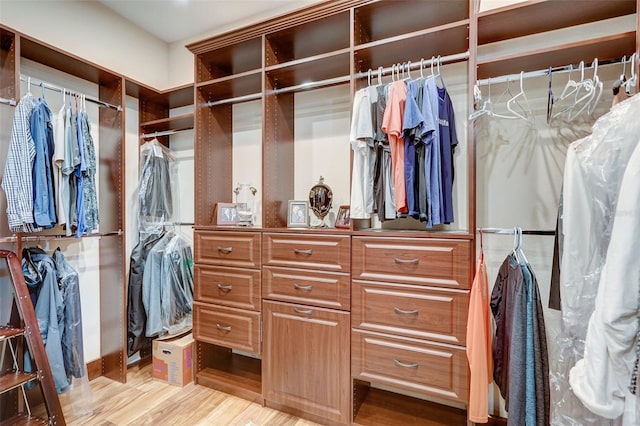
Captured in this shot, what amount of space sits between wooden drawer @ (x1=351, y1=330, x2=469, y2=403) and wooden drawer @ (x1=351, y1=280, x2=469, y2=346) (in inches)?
1.9

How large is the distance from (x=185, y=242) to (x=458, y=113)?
237 cm

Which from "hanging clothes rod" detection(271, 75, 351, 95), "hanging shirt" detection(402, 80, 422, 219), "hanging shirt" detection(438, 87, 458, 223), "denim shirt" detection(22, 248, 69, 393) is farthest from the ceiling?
"denim shirt" detection(22, 248, 69, 393)

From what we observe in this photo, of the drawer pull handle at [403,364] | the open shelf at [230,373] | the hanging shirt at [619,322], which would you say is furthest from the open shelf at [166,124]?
the hanging shirt at [619,322]

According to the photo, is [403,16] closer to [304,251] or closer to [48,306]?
[304,251]

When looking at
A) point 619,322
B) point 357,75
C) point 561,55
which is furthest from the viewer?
point 357,75

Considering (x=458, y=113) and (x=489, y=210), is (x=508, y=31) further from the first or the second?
(x=489, y=210)

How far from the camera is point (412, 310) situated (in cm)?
168

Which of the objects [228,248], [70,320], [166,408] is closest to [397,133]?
[228,248]

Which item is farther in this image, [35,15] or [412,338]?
[35,15]

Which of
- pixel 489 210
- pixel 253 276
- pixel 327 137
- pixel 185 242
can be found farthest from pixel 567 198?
pixel 185 242

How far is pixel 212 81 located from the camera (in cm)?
231

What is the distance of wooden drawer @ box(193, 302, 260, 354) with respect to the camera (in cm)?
213

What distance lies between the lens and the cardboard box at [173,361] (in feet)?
7.81

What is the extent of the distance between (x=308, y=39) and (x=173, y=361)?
2469 millimetres
